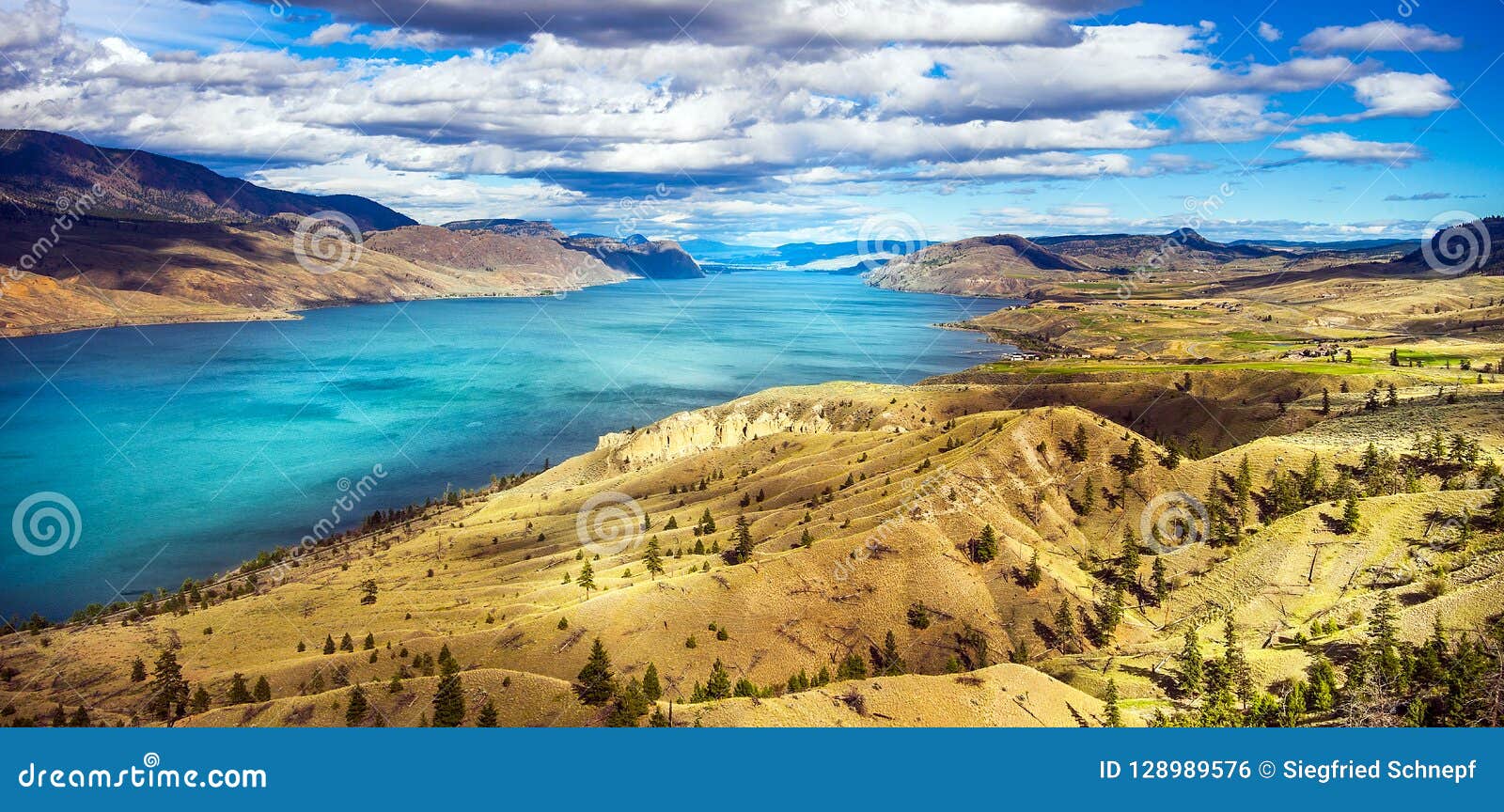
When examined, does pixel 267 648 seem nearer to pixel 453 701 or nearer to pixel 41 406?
pixel 453 701

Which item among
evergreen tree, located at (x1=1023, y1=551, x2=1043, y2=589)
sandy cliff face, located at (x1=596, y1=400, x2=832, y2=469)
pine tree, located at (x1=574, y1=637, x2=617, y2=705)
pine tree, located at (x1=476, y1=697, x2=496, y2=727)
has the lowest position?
pine tree, located at (x1=476, y1=697, x2=496, y2=727)

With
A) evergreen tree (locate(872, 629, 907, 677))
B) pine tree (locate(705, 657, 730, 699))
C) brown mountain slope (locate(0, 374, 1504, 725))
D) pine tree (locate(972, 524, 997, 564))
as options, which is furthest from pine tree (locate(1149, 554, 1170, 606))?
pine tree (locate(705, 657, 730, 699))

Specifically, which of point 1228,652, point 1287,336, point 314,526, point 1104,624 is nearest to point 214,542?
point 314,526

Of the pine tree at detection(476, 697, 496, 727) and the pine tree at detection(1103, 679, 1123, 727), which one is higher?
the pine tree at detection(476, 697, 496, 727)

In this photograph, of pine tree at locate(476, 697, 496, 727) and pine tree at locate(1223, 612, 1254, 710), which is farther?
pine tree at locate(1223, 612, 1254, 710)

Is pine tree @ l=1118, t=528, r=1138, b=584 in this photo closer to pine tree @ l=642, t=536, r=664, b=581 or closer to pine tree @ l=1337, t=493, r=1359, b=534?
pine tree @ l=1337, t=493, r=1359, b=534

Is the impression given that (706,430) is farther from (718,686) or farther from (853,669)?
(718,686)

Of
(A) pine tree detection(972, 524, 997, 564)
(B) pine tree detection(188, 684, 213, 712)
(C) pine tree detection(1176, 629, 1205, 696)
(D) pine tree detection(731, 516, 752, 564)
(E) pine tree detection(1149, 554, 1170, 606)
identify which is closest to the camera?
(C) pine tree detection(1176, 629, 1205, 696)
